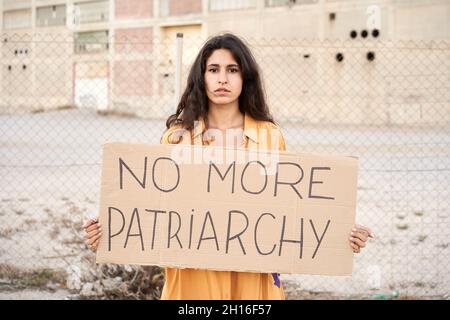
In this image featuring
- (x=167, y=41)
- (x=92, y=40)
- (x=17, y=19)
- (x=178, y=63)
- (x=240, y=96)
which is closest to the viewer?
(x=240, y=96)

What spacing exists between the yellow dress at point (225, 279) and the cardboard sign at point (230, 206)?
5 cm

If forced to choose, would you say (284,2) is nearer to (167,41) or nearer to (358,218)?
(167,41)

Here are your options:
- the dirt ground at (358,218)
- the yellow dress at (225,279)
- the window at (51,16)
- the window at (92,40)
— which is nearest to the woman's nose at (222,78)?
the yellow dress at (225,279)

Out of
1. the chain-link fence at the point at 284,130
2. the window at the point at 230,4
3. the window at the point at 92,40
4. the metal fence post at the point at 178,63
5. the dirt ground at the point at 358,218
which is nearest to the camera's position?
the metal fence post at the point at 178,63

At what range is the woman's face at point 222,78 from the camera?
7.02 feet

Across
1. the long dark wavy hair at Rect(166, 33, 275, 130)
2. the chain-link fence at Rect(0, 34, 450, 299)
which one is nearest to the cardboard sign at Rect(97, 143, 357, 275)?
the long dark wavy hair at Rect(166, 33, 275, 130)

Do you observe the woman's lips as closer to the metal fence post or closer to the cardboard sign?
the cardboard sign

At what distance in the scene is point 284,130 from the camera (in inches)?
786

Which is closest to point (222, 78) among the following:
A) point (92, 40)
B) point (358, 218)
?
point (358, 218)

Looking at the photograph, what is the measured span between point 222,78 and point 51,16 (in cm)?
3224

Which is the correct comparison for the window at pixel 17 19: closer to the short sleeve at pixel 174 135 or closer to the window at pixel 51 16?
the window at pixel 51 16

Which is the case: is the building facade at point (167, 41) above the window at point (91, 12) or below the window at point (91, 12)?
below

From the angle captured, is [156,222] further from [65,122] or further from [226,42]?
[65,122]

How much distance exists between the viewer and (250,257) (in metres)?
2.14
